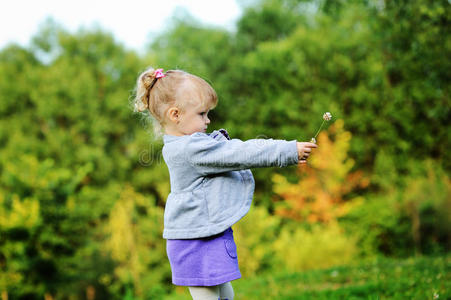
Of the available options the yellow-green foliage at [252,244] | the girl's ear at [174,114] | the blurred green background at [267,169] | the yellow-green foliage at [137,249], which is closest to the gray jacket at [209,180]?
the girl's ear at [174,114]

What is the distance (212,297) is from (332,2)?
5028 millimetres

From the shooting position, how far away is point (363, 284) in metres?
4.34

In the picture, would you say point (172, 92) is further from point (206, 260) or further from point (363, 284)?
point (363, 284)

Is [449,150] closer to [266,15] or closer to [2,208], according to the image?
[266,15]

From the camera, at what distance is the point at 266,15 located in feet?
64.0

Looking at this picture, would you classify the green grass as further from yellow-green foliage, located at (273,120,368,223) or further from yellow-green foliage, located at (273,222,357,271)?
yellow-green foliage, located at (273,120,368,223)

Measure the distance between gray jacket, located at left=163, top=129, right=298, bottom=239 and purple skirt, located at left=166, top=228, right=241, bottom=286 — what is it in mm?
65

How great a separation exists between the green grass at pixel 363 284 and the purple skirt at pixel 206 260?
70.0 inches

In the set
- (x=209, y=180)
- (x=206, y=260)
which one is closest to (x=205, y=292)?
(x=206, y=260)

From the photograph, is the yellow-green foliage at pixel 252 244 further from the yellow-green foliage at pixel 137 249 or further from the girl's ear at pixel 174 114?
the girl's ear at pixel 174 114

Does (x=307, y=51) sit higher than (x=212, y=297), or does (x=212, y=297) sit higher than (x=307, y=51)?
(x=307, y=51)

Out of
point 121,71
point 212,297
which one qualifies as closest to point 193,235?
point 212,297

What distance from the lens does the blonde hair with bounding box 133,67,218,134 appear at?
7.66ft

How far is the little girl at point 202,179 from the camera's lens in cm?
212
